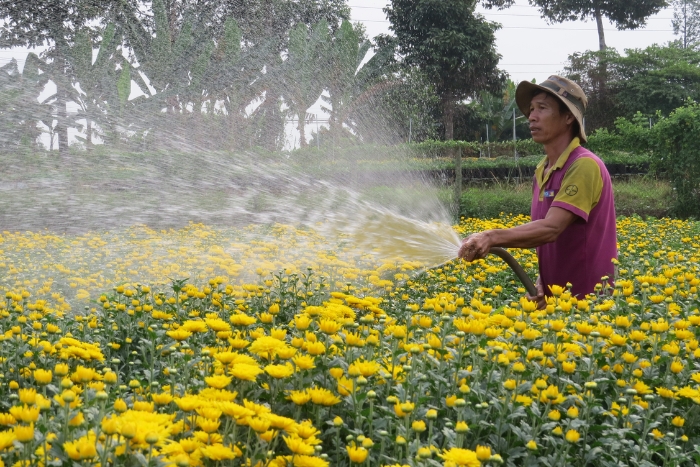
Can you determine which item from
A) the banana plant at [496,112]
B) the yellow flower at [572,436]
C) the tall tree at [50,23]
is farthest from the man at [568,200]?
the banana plant at [496,112]

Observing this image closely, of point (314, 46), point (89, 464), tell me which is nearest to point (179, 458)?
point (89, 464)

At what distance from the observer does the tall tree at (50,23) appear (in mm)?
16438

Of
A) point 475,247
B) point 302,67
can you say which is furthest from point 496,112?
point 475,247

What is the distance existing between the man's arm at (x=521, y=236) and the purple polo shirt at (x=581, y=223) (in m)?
0.06

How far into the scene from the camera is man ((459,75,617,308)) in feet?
10.9

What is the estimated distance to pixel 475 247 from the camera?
2994 mm

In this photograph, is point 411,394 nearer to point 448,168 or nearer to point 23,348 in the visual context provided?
point 23,348

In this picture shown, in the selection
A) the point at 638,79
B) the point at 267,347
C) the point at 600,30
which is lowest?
the point at 267,347

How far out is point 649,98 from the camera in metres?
39.2

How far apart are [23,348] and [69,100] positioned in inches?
495

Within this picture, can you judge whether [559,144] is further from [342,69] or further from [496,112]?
[496,112]

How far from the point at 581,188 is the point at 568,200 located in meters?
0.09

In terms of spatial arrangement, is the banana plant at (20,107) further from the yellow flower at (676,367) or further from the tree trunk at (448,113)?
the tree trunk at (448,113)

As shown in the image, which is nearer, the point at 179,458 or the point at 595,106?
the point at 179,458
